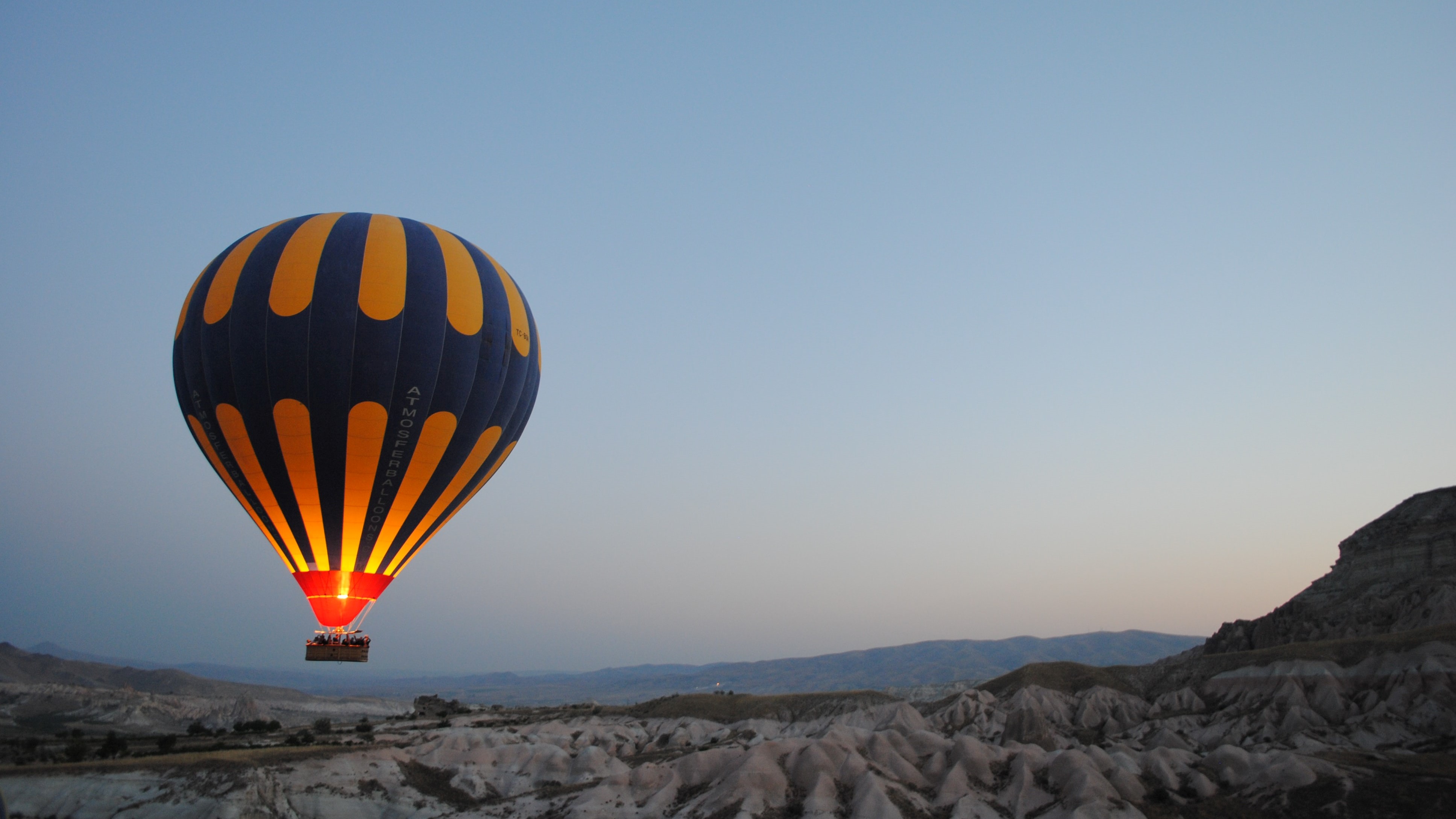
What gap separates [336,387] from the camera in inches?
1255

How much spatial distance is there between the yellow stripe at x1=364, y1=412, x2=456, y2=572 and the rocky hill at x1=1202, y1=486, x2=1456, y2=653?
70.4 meters

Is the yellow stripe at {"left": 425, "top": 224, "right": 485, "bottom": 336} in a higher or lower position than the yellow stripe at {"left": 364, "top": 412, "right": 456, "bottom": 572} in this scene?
higher

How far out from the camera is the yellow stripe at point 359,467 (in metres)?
32.3

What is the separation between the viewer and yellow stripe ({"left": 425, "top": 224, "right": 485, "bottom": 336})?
34.1 m

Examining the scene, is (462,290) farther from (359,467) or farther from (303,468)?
(303,468)

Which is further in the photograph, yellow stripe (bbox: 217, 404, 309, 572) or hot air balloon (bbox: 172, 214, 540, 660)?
yellow stripe (bbox: 217, 404, 309, 572)

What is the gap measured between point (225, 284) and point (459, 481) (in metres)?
11.8

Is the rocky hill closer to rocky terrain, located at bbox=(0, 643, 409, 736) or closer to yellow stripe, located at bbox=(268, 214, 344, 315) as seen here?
yellow stripe, located at bbox=(268, 214, 344, 315)

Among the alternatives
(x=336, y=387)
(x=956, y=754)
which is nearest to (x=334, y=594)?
(x=336, y=387)

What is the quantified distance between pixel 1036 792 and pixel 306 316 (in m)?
35.7

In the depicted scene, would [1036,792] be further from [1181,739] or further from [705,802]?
[1181,739]

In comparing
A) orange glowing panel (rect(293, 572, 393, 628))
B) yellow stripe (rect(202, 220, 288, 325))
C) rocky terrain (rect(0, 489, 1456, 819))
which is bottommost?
rocky terrain (rect(0, 489, 1456, 819))

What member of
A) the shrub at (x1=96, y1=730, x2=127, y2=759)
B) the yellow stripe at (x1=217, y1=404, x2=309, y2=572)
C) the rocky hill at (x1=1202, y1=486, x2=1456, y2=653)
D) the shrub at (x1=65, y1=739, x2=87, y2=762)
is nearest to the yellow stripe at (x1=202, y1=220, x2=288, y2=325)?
the yellow stripe at (x1=217, y1=404, x2=309, y2=572)

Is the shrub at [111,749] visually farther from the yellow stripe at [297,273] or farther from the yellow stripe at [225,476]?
the yellow stripe at [297,273]
